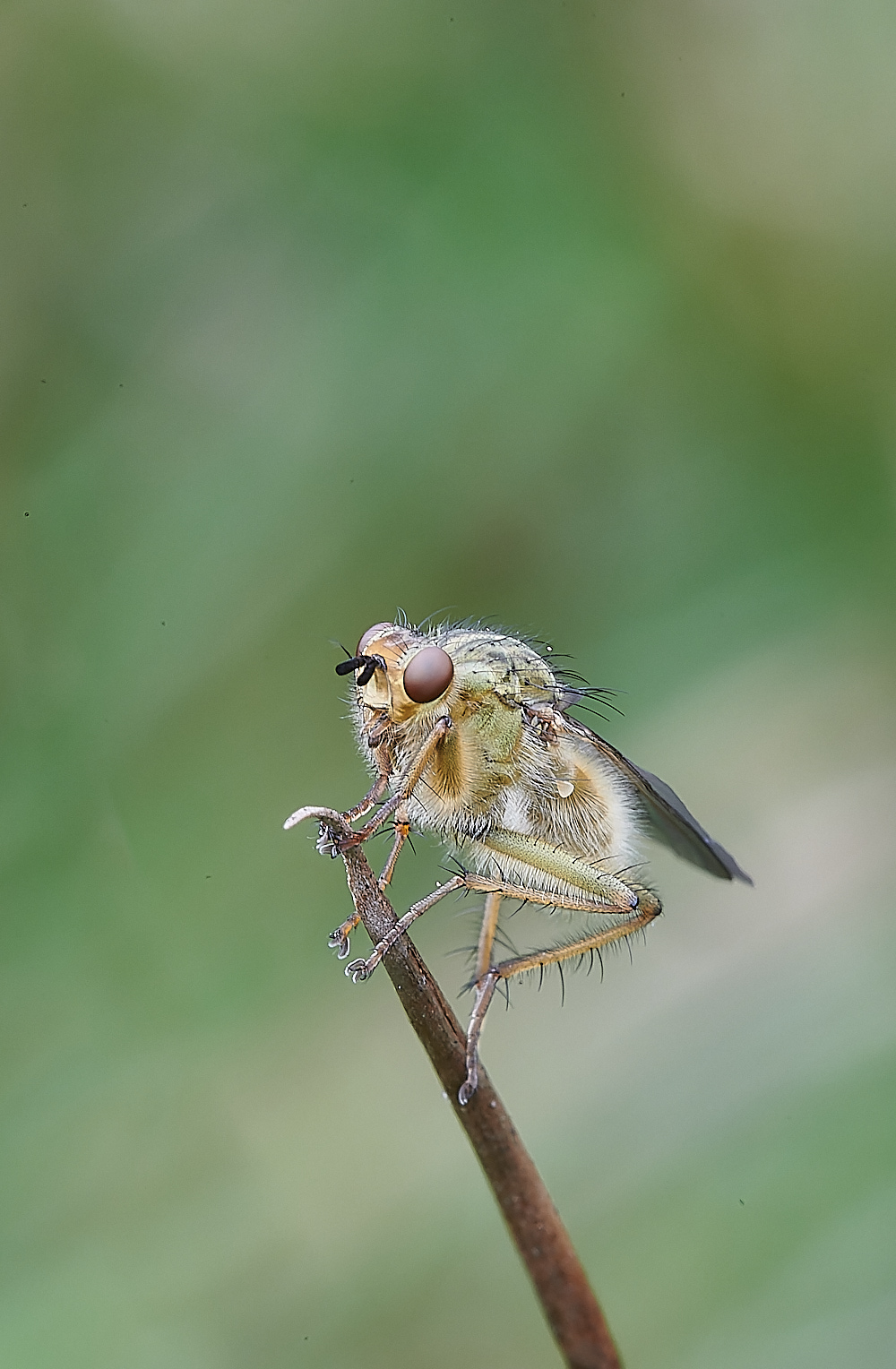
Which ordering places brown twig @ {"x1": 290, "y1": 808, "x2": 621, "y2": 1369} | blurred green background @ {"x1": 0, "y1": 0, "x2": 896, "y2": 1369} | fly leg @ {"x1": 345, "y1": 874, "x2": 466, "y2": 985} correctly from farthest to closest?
1. blurred green background @ {"x1": 0, "y1": 0, "x2": 896, "y2": 1369}
2. fly leg @ {"x1": 345, "y1": 874, "x2": 466, "y2": 985}
3. brown twig @ {"x1": 290, "y1": 808, "x2": 621, "y2": 1369}

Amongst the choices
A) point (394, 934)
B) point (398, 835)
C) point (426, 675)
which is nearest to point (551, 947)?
A: point (398, 835)

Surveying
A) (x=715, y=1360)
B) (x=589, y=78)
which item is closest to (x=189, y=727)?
(x=715, y=1360)

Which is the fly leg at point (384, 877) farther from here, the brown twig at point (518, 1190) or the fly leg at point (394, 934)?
the brown twig at point (518, 1190)

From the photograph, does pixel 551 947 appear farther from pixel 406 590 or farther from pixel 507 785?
pixel 406 590

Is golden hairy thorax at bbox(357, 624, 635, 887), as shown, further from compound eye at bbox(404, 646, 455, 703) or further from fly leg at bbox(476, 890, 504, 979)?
fly leg at bbox(476, 890, 504, 979)

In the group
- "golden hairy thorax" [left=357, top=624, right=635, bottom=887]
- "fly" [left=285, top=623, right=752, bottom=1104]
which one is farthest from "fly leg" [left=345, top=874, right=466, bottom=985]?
"golden hairy thorax" [left=357, top=624, right=635, bottom=887]

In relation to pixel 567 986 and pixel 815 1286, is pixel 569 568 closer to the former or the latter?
pixel 567 986
